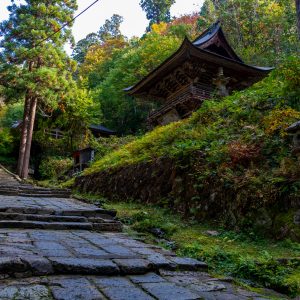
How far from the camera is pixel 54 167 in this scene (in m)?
24.1

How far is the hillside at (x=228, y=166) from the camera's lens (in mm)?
5316

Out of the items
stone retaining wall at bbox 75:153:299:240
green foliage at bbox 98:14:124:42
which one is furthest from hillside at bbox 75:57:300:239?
green foliage at bbox 98:14:124:42

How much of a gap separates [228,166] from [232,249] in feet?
7.73

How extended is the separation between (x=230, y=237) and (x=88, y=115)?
69.9 feet

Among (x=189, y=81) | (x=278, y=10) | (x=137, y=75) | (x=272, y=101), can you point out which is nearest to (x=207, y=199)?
(x=272, y=101)

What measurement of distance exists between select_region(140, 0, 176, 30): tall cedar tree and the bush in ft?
97.1

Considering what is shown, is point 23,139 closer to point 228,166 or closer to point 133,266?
point 228,166

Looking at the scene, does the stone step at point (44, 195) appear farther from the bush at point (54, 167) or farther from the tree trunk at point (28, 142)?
Answer: the bush at point (54, 167)

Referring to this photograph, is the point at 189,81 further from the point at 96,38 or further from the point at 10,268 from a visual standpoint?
the point at 96,38

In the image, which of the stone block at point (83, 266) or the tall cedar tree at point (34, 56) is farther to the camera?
the tall cedar tree at point (34, 56)

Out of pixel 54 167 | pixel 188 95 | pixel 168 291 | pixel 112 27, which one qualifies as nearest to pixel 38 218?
pixel 168 291

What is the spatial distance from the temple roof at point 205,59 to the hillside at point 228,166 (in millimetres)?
4926

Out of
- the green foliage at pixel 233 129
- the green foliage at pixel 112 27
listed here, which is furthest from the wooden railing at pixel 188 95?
the green foliage at pixel 112 27

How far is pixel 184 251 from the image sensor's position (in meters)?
4.36
